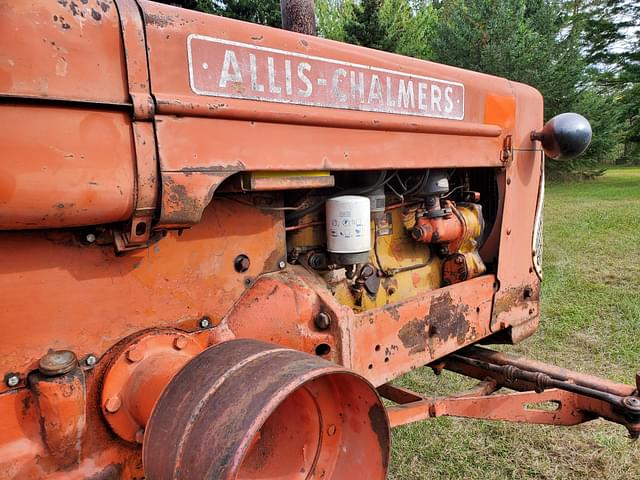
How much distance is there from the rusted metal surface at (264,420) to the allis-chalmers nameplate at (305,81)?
72 cm

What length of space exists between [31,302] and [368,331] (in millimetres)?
1127

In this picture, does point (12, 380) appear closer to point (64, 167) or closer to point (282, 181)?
point (64, 167)

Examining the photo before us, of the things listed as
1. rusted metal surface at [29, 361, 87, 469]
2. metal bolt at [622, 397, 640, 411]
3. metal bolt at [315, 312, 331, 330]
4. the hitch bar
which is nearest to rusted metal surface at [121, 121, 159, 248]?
rusted metal surface at [29, 361, 87, 469]

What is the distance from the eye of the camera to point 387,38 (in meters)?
13.9

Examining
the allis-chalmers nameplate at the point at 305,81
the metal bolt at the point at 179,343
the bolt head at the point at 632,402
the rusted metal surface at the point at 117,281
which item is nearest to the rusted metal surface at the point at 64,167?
the rusted metal surface at the point at 117,281

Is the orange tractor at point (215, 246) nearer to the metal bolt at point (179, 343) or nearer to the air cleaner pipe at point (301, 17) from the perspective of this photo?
the metal bolt at point (179, 343)

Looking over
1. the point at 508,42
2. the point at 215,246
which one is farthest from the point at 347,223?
the point at 508,42

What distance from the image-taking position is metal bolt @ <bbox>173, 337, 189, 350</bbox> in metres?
1.46

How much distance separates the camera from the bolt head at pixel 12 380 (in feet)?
4.04

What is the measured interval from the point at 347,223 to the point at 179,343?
2.36ft

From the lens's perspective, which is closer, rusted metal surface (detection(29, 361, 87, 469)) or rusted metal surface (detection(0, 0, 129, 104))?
rusted metal surface (detection(0, 0, 129, 104))

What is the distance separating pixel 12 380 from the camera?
123 centimetres

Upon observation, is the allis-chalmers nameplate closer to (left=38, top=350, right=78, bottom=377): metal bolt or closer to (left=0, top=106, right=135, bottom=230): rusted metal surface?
(left=0, top=106, right=135, bottom=230): rusted metal surface

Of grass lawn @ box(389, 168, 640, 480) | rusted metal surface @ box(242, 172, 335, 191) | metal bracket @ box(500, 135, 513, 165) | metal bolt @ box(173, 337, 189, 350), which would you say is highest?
metal bracket @ box(500, 135, 513, 165)
